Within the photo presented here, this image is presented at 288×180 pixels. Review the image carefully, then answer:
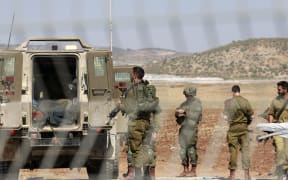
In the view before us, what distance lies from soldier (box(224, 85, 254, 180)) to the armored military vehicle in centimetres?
138

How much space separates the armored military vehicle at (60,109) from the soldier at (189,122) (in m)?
0.85

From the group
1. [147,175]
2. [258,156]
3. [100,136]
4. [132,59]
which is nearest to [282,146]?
[147,175]

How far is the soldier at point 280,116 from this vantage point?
859 centimetres

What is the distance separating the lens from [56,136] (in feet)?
28.9

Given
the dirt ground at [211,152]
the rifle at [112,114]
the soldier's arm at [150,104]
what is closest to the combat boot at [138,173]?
the rifle at [112,114]

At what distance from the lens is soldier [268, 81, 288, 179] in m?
8.59

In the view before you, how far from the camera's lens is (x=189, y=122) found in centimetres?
876

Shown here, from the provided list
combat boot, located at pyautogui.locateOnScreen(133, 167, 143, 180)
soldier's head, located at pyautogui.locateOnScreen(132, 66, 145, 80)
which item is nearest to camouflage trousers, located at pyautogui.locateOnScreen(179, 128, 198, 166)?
combat boot, located at pyautogui.locateOnScreen(133, 167, 143, 180)

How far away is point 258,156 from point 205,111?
317 inches

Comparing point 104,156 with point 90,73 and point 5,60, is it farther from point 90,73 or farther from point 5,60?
point 5,60

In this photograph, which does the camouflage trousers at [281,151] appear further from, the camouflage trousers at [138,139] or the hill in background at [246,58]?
the camouflage trousers at [138,139]

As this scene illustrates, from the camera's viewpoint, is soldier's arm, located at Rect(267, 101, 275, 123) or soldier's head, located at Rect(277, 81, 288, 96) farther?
soldier's arm, located at Rect(267, 101, 275, 123)

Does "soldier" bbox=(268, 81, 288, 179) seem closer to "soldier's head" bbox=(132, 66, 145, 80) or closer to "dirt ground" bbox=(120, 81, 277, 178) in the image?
"dirt ground" bbox=(120, 81, 277, 178)

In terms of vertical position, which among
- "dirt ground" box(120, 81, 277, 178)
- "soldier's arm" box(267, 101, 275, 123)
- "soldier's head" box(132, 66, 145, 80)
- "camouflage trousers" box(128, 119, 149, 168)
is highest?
"soldier's head" box(132, 66, 145, 80)
